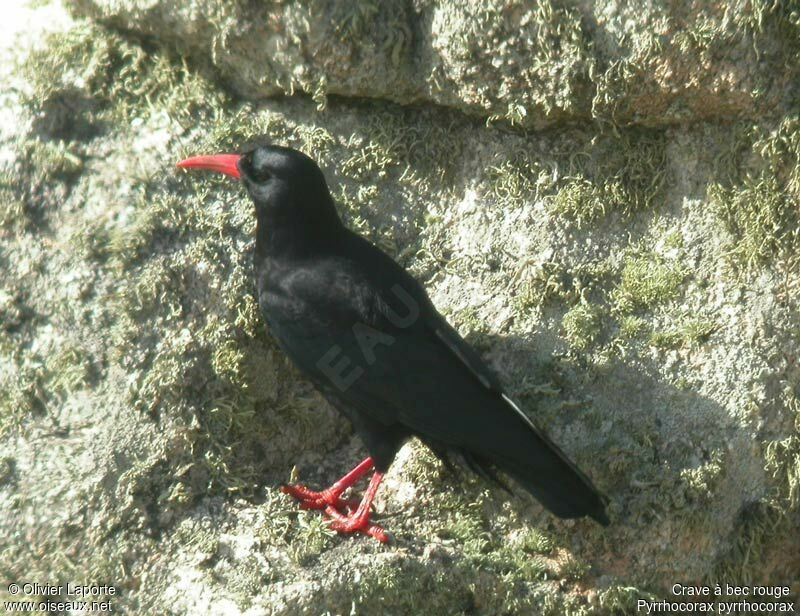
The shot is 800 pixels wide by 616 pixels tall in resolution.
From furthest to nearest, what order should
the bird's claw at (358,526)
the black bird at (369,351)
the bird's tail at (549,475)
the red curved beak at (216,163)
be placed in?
the red curved beak at (216,163) < the bird's claw at (358,526) < the black bird at (369,351) < the bird's tail at (549,475)

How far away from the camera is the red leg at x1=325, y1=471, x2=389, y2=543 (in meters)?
4.92

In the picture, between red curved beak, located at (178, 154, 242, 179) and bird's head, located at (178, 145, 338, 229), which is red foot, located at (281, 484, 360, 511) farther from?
→ red curved beak, located at (178, 154, 242, 179)

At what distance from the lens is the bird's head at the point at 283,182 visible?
509cm

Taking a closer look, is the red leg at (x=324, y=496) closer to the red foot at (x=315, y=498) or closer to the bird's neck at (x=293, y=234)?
the red foot at (x=315, y=498)

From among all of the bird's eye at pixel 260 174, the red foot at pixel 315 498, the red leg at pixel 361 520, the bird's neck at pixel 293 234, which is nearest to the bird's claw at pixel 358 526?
the red leg at pixel 361 520

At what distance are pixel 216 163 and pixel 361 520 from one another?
6.04ft

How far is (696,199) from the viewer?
211 inches

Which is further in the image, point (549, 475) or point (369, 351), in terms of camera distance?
point (369, 351)

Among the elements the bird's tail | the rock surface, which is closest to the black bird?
the bird's tail

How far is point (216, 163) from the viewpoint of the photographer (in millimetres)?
5281

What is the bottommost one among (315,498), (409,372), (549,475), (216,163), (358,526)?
(358,526)

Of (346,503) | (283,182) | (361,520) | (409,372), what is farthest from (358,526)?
(283,182)

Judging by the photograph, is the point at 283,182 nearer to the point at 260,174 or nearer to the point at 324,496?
the point at 260,174

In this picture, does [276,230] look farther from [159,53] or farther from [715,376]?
[715,376]
